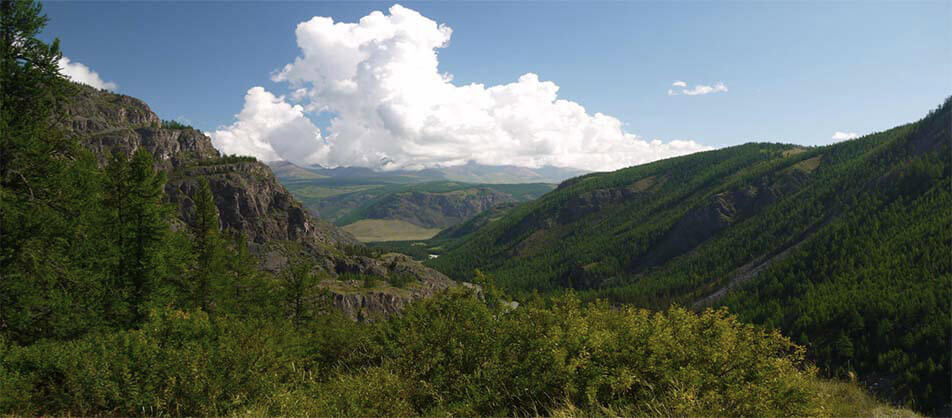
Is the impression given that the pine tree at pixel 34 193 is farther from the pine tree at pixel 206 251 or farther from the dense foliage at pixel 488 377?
the pine tree at pixel 206 251

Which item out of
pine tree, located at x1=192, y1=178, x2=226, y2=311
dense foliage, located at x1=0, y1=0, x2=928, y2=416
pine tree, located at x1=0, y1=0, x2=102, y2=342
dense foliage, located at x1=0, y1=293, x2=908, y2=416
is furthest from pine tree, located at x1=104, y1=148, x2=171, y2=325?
dense foliage, located at x1=0, y1=293, x2=908, y2=416

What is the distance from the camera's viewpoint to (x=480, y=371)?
12.9m

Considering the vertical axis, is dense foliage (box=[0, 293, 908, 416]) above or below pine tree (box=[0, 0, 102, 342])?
below

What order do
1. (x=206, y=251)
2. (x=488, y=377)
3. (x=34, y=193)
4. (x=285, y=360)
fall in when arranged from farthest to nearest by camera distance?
(x=206, y=251) → (x=34, y=193) → (x=285, y=360) → (x=488, y=377)

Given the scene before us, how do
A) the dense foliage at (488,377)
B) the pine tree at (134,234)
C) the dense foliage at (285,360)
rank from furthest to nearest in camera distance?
the pine tree at (134,234) < the dense foliage at (285,360) < the dense foliage at (488,377)

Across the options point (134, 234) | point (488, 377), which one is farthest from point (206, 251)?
point (488, 377)

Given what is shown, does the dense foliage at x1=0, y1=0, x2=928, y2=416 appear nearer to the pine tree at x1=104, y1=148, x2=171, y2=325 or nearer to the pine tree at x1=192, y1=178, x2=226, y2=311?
the pine tree at x1=104, y1=148, x2=171, y2=325

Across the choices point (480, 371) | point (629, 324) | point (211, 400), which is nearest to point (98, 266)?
point (211, 400)

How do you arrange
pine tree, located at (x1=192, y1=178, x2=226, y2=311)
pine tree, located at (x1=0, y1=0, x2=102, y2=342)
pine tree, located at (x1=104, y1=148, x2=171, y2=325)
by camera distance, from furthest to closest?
pine tree, located at (x1=192, y1=178, x2=226, y2=311), pine tree, located at (x1=104, y1=148, x2=171, y2=325), pine tree, located at (x1=0, y1=0, x2=102, y2=342)

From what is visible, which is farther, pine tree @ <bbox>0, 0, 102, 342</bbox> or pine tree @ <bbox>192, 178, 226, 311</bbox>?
pine tree @ <bbox>192, 178, 226, 311</bbox>

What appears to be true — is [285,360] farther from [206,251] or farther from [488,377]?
[206,251]

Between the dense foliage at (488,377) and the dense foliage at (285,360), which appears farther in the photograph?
the dense foliage at (285,360)

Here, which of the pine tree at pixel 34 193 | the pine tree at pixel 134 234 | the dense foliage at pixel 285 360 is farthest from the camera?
the pine tree at pixel 134 234

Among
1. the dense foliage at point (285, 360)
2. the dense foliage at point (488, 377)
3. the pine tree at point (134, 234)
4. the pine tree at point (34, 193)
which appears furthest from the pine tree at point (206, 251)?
the dense foliage at point (488, 377)
